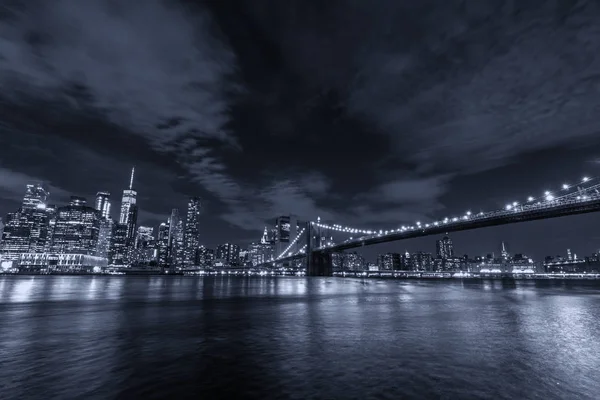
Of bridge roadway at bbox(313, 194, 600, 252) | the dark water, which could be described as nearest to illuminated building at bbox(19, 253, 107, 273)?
bridge roadway at bbox(313, 194, 600, 252)

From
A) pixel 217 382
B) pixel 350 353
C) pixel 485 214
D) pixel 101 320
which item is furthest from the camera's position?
pixel 485 214

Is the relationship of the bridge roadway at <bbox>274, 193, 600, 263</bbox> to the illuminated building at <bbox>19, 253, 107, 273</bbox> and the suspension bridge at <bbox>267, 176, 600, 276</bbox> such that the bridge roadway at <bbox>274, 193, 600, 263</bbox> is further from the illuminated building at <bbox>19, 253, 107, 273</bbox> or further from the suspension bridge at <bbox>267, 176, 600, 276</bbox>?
the illuminated building at <bbox>19, 253, 107, 273</bbox>

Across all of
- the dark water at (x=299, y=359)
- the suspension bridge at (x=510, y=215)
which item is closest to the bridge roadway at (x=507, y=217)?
the suspension bridge at (x=510, y=215)

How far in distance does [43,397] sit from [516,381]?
35.6 feet

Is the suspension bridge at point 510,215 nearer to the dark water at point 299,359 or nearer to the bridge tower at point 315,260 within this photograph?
the bridge tower at point 315,260

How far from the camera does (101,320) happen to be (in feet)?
58.0

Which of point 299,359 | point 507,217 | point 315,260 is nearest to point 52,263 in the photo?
point 315,260

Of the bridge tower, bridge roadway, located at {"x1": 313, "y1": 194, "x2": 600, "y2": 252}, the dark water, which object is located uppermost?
bridge roadway, located at {"x1": 313, "y1": 194, "x2": 600, "y2": 252}

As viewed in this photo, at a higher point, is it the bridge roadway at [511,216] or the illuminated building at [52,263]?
the bridge roadway at [511,216]

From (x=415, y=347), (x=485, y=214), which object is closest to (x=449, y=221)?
(x=485, y=214)

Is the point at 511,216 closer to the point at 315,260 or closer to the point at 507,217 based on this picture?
the point at 507,217

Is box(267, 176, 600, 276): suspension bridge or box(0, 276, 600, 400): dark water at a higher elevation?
box(267, 176, 600, 276): suspension bridge

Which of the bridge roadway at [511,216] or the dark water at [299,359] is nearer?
the dark water at [299,359]

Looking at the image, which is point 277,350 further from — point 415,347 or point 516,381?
point 516,381
